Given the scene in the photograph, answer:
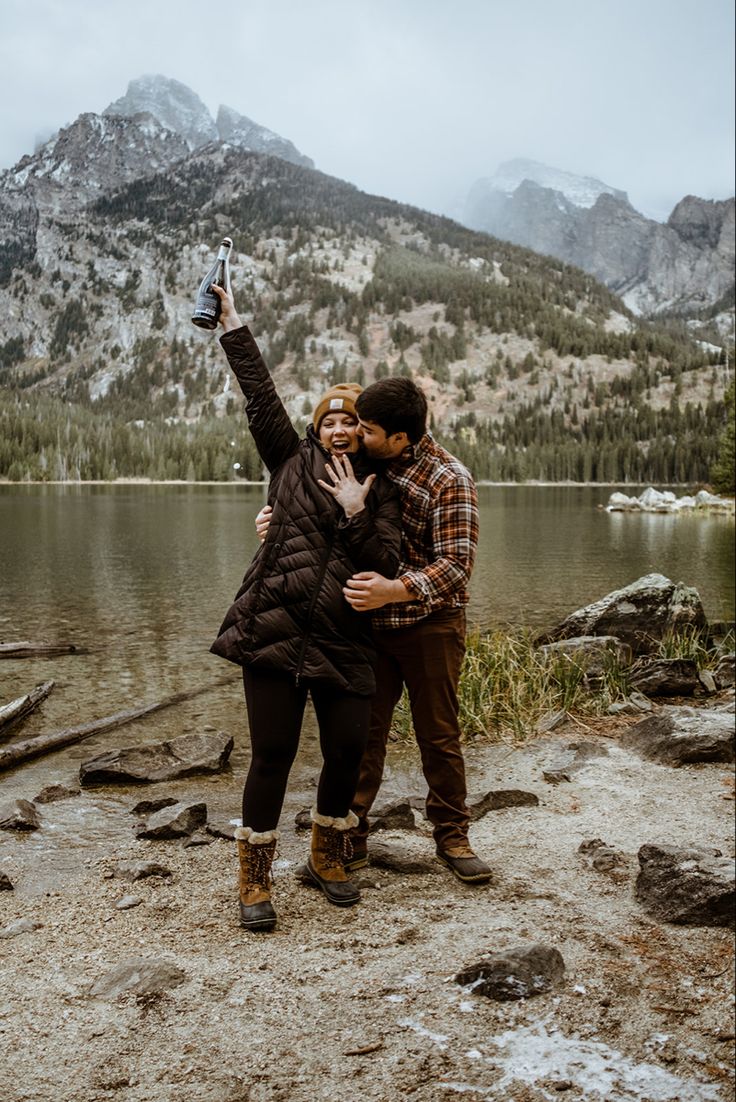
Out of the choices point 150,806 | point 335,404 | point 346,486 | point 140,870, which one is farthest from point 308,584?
point 150,806

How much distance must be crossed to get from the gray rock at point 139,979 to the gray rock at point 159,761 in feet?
13.2

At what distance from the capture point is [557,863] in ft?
16.0

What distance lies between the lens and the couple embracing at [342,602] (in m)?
3.80

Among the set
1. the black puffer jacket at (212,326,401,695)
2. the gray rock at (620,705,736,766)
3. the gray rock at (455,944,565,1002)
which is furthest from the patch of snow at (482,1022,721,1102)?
the gray rock at (620,705,736,766)

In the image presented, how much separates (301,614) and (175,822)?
2.43 metres

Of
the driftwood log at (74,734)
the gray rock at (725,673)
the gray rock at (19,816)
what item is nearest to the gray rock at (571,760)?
the gray rock at (725,673)

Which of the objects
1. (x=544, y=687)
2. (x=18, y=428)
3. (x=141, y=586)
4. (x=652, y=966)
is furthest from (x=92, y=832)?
(x=18, y=428)

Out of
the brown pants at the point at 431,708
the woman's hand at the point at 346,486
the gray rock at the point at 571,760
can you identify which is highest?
the woman's hand at the point at 346,486

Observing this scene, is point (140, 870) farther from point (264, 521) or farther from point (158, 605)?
point (158, 605)

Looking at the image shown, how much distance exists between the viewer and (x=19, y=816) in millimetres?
5789

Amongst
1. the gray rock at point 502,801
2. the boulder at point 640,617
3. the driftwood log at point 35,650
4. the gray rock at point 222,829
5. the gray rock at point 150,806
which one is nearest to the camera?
the gray rock at point 222,829

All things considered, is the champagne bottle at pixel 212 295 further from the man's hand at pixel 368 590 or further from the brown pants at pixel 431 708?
the brown pants at pixel 431 708

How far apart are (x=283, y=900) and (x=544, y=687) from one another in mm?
5900

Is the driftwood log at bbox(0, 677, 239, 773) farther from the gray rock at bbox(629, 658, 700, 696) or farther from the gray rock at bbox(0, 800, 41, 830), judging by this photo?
the gray rock at bbox(629, 658, 700, 696)
